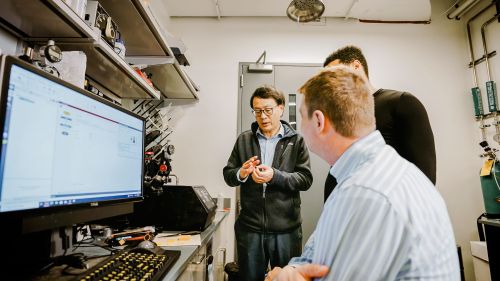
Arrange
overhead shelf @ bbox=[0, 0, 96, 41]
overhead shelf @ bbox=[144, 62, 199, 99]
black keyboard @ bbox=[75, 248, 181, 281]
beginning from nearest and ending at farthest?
1. black keyboard @ bbox=[75, 248, 181, 281]
2. overhead shelf @ bbox=[0, 0, 96, 41]
3. overhead shelf @ bbox=[144, 62, 199, 99]

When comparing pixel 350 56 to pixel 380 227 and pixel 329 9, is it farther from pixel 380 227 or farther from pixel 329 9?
pixel 329 9

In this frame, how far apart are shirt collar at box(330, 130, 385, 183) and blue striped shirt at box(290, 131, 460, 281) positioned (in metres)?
0.04

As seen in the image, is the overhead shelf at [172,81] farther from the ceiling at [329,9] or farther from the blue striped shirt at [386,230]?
the blue striped shirt at [386,230]

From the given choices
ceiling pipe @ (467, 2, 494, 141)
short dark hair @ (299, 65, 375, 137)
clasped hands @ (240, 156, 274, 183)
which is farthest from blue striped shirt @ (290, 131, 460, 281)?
ceiling pipe @ (467, 2, 494, 141)

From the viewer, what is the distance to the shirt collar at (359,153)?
2.16 feet

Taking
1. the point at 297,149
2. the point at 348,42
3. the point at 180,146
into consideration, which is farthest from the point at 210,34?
the point at 297,149

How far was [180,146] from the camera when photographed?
279 centimetres

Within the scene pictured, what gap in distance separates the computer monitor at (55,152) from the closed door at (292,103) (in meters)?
1.90

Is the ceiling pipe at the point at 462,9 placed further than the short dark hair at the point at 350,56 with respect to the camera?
Yes

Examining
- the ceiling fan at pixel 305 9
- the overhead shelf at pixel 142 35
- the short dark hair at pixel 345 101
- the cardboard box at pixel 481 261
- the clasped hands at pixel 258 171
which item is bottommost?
the cardboard box at pixel 481 261

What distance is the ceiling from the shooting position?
2775 mm

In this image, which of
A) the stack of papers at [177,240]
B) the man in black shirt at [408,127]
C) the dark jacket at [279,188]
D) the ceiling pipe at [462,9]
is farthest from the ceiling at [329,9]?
the stack of papers at [177,240]

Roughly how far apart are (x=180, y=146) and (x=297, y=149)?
1.46 m

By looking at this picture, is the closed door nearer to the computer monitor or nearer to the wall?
the wall
